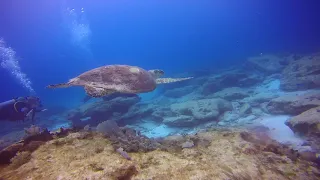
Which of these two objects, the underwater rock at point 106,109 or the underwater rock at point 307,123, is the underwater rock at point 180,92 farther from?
the underwater rock at point 307,123

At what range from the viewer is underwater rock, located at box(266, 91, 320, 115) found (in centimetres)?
928

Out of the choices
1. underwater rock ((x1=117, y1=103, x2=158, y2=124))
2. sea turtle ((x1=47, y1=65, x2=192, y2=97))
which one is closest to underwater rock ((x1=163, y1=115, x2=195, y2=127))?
underwater rock ((x1=117, y1=103, x2=158, y2=124))

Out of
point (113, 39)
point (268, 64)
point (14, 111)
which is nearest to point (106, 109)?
point (14, 111)

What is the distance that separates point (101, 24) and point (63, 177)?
117358 millimetres

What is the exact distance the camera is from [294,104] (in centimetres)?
970

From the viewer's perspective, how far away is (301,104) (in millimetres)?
9469

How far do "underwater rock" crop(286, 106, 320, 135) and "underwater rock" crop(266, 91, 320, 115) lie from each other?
1.59 meters

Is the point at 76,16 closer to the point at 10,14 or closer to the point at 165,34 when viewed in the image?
the point at 10,14

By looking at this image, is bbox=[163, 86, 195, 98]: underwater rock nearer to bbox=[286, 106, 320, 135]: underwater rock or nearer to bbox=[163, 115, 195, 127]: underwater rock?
bbox=[163, 115, 195, 127]: underwater rock

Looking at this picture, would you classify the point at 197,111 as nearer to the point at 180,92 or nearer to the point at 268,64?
the point at 180,92

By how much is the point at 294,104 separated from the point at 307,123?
2.81 metres

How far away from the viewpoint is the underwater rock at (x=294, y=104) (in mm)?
9284

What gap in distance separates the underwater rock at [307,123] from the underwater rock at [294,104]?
1592 mm

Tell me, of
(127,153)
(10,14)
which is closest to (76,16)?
(10,14)
